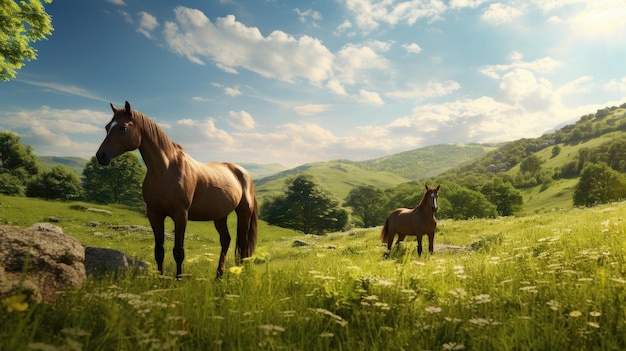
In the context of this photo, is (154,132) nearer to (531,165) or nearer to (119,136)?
(119,136)

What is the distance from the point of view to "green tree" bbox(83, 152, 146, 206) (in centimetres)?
6825

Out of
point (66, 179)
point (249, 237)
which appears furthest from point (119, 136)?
point (66, 179)

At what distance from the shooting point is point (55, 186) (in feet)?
209

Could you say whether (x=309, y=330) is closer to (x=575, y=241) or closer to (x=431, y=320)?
(x=431, y=320)

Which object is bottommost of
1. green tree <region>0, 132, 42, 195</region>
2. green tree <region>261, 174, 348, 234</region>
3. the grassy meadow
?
green tree <region>261, 174, 348, 234</region>

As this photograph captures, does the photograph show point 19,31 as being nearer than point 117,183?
Yes

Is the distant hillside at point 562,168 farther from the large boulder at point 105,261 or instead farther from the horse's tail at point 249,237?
the large boulder at point 105,261

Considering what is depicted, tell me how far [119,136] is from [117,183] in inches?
2889

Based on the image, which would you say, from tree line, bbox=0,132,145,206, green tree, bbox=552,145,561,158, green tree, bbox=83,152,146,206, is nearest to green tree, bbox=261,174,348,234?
tree line, bbox=0,132,145,206

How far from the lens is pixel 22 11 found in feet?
49.5

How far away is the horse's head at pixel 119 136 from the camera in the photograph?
5688mm

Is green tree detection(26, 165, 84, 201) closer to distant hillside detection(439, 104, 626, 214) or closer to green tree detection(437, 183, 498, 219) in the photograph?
green tree detection(437, 183, 498, 219)

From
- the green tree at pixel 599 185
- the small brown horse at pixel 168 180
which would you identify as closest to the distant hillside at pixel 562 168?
the green tree at pixel 599 185

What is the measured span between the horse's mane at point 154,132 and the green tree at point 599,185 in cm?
8528
